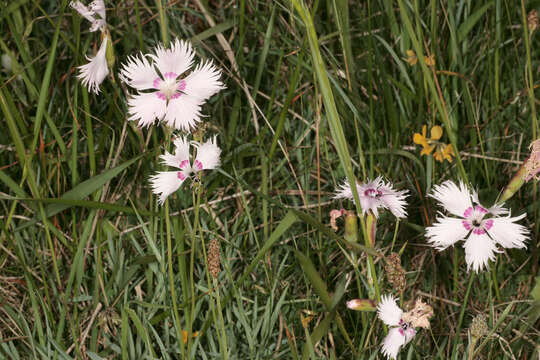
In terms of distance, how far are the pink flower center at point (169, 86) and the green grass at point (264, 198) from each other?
0.35ft

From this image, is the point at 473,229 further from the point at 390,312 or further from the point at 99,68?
the point at 99,68

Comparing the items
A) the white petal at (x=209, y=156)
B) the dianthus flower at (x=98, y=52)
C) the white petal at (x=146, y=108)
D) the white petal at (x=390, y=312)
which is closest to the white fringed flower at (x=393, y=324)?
the white petal at (x=390, y=312)

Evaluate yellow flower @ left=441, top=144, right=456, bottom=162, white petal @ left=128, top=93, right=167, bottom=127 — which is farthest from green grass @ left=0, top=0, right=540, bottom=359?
white petal @ left=128, top=93, right=167, bottom=127

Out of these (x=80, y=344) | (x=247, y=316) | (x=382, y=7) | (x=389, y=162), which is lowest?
(x=80, y=344)

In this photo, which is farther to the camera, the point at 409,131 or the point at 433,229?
the point at 409,131

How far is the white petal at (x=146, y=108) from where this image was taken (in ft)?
3.11

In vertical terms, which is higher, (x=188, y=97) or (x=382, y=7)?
(x=382, y=7)

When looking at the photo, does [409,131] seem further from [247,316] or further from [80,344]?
[80,344]

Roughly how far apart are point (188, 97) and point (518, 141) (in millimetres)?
856

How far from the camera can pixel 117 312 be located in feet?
4.06

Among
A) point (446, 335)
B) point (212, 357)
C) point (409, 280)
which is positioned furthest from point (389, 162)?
point (212, 357)

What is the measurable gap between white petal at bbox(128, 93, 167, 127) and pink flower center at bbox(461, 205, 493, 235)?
503 millimetres

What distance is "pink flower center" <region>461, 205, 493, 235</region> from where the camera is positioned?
104 cm

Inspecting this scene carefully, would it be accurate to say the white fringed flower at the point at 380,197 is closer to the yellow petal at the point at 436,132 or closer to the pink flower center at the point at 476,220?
the pink flower center at the point at 476,220
